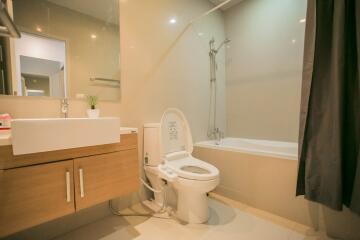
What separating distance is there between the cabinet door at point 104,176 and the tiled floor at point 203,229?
1.21 ft

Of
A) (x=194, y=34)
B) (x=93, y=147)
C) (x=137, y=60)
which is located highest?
(x=194, y=34)

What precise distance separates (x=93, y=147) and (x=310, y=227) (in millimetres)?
1719

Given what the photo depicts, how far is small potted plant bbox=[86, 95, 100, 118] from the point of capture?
1386 millimetres

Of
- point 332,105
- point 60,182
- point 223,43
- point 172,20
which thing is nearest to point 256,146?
point 332,105

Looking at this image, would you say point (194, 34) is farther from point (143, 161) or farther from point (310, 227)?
point (310, 227)

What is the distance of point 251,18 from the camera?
2.50 meters

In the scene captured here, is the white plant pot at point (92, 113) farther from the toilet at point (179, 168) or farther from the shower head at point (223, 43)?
the shower head at point (223, 43)

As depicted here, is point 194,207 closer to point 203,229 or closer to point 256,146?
point 203,229

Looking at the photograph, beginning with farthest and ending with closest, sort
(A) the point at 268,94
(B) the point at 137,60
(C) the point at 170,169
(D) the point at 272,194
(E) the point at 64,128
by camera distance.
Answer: (A) the point at 268,94
(B) the point at 137,60
(D) the point at 272,194
(C) the point at 170,169
(E) the point at 64,128

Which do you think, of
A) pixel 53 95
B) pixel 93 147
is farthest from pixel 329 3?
pixel 53 95

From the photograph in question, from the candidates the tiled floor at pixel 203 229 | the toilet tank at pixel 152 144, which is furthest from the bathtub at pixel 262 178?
the toilet tank at pixel 152 144

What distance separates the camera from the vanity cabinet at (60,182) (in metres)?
0.86

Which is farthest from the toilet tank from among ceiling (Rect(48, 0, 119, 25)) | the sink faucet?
ceiling (Rect(48, 0, 119, 25))

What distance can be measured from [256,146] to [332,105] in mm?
1284
